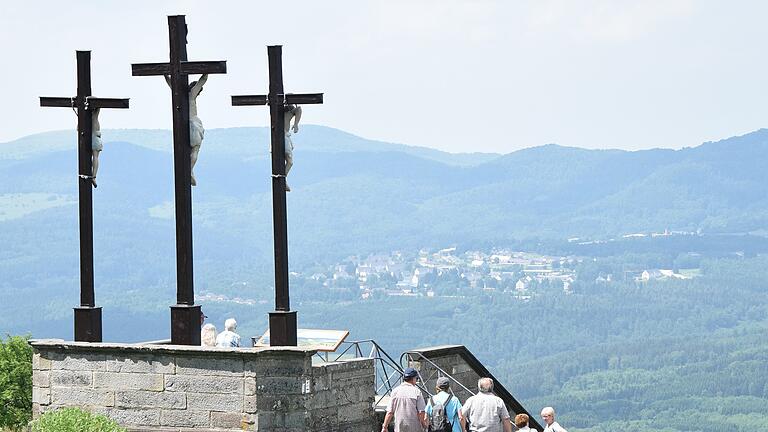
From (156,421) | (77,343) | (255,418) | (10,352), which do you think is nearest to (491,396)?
(255,418)

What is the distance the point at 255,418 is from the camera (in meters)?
17.7

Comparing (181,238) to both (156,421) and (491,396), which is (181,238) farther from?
(491,396)

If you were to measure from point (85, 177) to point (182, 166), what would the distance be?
159cm

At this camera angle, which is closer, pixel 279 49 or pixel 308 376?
pixel 308 376

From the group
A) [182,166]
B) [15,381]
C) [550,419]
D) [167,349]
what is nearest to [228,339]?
[167,349]

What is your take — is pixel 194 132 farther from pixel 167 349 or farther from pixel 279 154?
pixel 167 349

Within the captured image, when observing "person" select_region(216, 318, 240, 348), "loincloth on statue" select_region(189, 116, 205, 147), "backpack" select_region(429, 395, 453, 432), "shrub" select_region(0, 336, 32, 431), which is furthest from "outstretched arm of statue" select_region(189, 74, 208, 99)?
"shrub" select_region(0, 336, 32, 431)

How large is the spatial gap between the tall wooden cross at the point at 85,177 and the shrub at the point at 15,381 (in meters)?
6.80

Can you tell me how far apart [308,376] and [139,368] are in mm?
2362

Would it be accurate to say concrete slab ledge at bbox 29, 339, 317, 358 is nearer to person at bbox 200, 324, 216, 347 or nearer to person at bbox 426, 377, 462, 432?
person at bbox 200, 324, 216, 347

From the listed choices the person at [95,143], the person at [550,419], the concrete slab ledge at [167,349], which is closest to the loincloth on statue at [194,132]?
the person at [95,143]

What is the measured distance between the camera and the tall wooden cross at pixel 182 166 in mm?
19203

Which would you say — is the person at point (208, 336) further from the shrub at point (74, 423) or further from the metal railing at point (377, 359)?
the shrub at point (74, 423)

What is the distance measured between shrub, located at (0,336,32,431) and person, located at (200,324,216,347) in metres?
7.34
